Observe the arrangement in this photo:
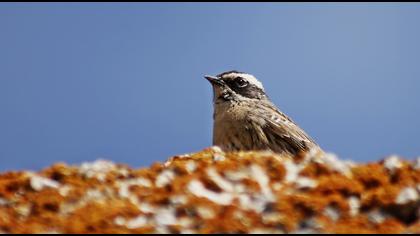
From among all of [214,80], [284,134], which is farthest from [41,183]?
[214,80]

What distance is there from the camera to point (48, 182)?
6.34 metres

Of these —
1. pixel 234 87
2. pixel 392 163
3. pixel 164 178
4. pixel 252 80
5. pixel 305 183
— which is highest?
pixel 252 80

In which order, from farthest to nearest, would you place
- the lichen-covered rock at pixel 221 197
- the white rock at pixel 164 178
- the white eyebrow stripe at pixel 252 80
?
the white eyebrow stripe at pixel 252 80
the white rock at pixel 164 178
the lichen-covered rock at pixel 221 197

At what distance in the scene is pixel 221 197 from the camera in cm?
575

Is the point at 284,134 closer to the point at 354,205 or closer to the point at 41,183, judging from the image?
the point at 41,183

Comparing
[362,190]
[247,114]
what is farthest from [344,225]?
[247,114]

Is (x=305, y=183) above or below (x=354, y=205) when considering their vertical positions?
above

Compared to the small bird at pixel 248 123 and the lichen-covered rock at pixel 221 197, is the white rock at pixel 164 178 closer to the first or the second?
the lichen-covered rock at pixel 221 197

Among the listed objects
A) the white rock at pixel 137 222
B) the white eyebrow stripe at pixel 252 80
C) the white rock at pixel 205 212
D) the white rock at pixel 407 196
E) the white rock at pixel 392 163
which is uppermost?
the white eyebrow stripe at pixel 252 80

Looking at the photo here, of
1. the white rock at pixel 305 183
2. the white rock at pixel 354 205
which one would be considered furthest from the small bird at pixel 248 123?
the white rock at pixel 354 205

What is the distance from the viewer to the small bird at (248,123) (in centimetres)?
1235

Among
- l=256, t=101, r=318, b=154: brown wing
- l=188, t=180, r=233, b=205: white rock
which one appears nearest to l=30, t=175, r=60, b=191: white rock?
l=188, t=180, r=233, b=205: white rock

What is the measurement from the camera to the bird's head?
13.9 metres

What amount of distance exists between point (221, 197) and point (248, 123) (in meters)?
6.88
